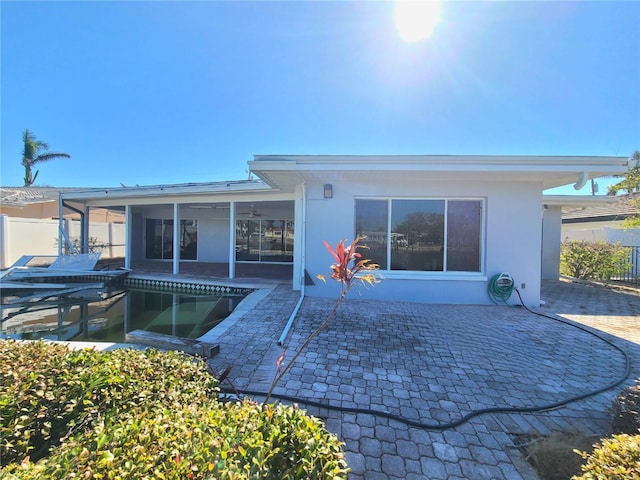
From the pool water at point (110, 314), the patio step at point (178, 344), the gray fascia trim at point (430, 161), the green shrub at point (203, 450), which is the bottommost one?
the pool water at point (110, 314)

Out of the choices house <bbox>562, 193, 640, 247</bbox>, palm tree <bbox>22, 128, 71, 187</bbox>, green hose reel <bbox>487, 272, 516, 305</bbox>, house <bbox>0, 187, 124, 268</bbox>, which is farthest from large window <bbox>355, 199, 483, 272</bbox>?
palm tree <bbox>22, 128, 71, 187</bbox>

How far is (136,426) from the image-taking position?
4.74 ft

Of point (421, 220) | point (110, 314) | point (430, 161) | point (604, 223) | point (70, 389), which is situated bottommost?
point (110, 314)

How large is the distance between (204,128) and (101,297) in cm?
829

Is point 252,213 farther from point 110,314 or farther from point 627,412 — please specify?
point 627,412

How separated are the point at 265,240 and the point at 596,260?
13.8m

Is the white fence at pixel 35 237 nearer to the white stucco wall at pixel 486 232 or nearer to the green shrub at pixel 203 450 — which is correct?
the white stucco wall at pixel 486 232

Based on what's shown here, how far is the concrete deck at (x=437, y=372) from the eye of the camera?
225cm

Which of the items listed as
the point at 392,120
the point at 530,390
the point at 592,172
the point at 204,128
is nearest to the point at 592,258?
the point at 592,172

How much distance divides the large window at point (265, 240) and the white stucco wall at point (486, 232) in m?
7.97

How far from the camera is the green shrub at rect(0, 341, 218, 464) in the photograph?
1640mm

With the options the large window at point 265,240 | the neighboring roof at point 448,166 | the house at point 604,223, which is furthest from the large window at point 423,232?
the house at point 604,223

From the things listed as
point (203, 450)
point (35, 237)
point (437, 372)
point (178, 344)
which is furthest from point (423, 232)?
point (35, 237)

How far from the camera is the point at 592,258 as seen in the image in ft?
34.7
